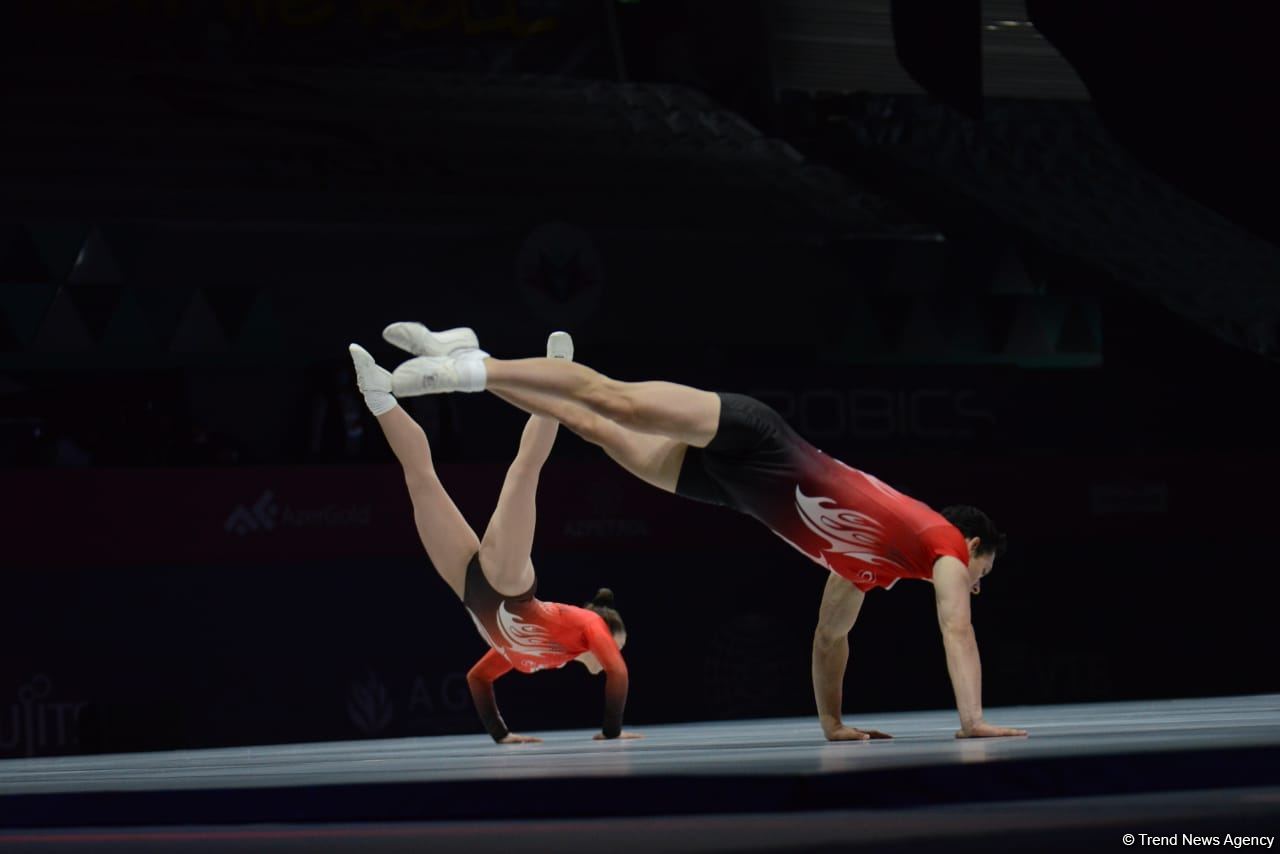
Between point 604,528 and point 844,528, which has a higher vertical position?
point 844,528

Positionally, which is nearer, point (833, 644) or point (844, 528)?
point (844, 528)

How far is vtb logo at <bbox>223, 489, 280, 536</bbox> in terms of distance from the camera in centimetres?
888

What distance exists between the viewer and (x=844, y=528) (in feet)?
16.8

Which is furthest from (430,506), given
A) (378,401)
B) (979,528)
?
(979,528)

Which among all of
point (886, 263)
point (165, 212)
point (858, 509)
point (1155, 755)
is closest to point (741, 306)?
point (886, 263)

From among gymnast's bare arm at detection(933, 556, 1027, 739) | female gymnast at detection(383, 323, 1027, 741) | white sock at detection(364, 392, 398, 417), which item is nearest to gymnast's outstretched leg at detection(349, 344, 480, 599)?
white sock at detection(364, 392, 398, 417)

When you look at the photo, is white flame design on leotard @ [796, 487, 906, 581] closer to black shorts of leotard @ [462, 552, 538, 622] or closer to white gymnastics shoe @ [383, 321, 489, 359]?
white gymnastics shoe @ [383, 321, 489, 359]

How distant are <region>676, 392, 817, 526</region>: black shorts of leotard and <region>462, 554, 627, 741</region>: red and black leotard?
3.70 feet

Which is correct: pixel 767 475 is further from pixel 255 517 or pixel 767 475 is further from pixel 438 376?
pixel 255 517

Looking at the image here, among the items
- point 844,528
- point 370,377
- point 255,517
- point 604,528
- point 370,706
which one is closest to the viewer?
point 844,528

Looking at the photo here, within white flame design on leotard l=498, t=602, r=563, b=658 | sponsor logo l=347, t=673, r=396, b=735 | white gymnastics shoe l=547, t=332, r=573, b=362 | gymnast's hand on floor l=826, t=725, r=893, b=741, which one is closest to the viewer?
gymnast's hand on floor l=826, t=725, r=893, b=741

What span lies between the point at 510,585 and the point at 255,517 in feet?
10.1

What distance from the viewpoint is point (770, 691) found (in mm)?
9789

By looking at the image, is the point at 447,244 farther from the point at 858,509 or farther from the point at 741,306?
the point at 858,509
